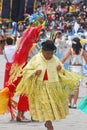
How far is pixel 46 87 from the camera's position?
9.59 m

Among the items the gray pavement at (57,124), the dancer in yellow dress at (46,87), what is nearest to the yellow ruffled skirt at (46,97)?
the dancer in yellow dress at (46,87)

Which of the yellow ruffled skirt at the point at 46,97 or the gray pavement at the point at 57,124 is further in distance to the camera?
the gray pavement at the point at 57,124

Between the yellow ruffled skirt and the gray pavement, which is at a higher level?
the yellow ruffled skirt

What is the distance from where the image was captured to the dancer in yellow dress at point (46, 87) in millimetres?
9484

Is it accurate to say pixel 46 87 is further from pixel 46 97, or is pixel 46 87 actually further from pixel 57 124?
pixel 57 124

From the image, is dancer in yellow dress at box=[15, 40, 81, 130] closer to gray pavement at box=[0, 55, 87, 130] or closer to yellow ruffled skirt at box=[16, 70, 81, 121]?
yellow ruffled skirt at box=[16, 70, 81, 121]

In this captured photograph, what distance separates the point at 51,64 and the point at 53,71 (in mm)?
106

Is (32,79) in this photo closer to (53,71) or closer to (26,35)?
(53,71)

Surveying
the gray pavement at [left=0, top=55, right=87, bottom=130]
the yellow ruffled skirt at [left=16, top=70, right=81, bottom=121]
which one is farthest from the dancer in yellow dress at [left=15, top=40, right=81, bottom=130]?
the gray pavement at [left=0, top=55, right=87, bottom=130]

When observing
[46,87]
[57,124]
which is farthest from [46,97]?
[57,124]

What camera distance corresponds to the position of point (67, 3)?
177 ft

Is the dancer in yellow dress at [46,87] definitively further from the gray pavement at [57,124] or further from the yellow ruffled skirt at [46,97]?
the gray pavement at [57,124]

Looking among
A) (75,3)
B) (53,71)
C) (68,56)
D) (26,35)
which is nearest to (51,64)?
(53,71)

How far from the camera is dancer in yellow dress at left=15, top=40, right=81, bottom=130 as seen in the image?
948 centimetres
